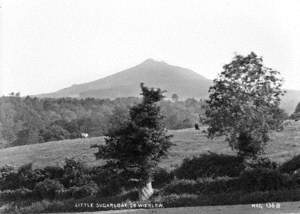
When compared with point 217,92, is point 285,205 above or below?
below

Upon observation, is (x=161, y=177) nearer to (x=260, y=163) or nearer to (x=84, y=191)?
(x=84, y=191)

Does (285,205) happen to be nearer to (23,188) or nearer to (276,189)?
(276,189)

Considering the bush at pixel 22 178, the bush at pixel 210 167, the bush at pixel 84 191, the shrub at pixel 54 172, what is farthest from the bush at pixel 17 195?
the bush at pixel 210 167

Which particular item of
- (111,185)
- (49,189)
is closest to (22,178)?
(49,189)

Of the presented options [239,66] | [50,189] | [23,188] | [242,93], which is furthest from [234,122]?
[23,188]

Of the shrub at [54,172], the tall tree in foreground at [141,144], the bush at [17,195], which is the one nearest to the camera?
the tall tree in foreground at [141,144]

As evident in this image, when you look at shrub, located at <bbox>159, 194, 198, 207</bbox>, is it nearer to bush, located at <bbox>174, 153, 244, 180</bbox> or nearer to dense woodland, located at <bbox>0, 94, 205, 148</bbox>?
bush, located at <bbox>174, 153, 244, 180</bbox>

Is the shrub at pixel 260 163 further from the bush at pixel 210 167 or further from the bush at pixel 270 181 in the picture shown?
the bush at pixel 270 181
